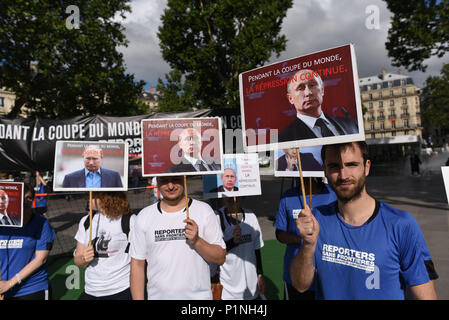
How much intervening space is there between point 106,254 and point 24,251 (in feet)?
2.45

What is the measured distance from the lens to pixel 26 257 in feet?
9.27

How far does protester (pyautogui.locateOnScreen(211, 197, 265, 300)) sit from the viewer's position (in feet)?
10.0

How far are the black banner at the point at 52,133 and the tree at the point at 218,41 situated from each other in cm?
1512

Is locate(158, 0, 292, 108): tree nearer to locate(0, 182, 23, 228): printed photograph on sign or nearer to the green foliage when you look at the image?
locate(0, 182, 23, 228): printed photograph on sign

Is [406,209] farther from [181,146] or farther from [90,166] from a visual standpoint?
[90,166]

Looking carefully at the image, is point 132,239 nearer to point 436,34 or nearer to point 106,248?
point 106,248

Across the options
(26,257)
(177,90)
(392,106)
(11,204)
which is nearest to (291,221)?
(26,257)

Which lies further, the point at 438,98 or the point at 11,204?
the point at 438,98

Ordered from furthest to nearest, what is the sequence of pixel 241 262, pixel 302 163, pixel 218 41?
pixel 218 41 < pixel 241 262 < pixel 302 163

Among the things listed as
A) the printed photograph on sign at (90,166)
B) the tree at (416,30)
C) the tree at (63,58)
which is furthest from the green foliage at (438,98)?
the printed photograph on sign at (90,166)

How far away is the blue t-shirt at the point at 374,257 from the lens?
5.09 ft

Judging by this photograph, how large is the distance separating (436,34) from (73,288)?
13.3 meters

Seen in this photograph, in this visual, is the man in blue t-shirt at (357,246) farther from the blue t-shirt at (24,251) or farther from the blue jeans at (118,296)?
the blue t-shirt at (24,251)
